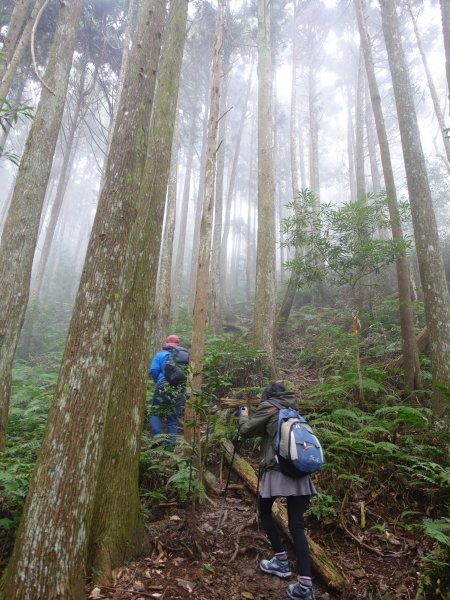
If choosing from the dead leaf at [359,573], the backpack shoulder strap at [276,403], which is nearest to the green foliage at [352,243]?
the backpack shoulder strap at [276,403]

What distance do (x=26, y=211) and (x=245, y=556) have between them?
657cm

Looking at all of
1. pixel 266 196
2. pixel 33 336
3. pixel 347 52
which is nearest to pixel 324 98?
pixel 347 52

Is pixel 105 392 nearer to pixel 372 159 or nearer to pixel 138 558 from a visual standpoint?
pixel 138 558

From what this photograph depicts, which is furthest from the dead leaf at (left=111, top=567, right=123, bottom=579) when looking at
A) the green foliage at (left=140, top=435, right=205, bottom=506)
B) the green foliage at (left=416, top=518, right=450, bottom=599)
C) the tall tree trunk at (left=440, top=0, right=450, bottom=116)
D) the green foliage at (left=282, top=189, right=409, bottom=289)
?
the tall tree trunk at (left=440, top=0, right=450, bottom=116)

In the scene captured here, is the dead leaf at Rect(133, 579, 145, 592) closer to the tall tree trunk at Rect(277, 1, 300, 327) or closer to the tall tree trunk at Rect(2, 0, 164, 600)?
the tall tree trunk at Rect(2, 0, 164, 600)

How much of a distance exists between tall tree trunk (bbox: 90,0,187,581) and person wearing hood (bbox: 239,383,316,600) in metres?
1.30

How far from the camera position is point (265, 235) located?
947 centimetres

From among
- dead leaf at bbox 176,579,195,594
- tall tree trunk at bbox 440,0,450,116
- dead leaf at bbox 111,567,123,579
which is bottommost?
dead leaf at bbox 176,579,195,594

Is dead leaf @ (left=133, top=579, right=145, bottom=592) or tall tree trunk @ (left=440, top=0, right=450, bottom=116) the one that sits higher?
tall tree trunk @ (left=440, top=0, right=450, bottom=116)

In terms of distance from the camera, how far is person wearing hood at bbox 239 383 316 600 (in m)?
3.45

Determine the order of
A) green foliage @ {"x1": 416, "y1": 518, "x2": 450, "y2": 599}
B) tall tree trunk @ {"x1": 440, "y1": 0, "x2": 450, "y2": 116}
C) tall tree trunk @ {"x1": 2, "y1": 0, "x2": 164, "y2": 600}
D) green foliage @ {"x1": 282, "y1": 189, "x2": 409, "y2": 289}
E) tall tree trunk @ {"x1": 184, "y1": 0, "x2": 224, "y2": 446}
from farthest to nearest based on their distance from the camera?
green foliage @ {"x1": 282, "y1": 189, "x2": 409, "y2": 289} → tall tree trunk @ {"x1": 440, "y1": 0, "x2": 450, "y2": 116} → tall tree trunk @ {"x1": 184, "y1": 0, "x2": 224, "y2": 446} → green foliage @ {"x1": 416, "y1": 518, "x2": 450, "y2": 599} → tall tree trunk @ {"x1": 2, "y1": 0, "x2": 164, "y2": 600}

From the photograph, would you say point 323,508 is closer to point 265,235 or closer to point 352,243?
point 352,243

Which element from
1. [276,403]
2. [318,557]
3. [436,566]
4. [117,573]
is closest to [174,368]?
[276,403]

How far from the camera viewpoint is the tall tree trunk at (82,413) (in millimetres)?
2771
